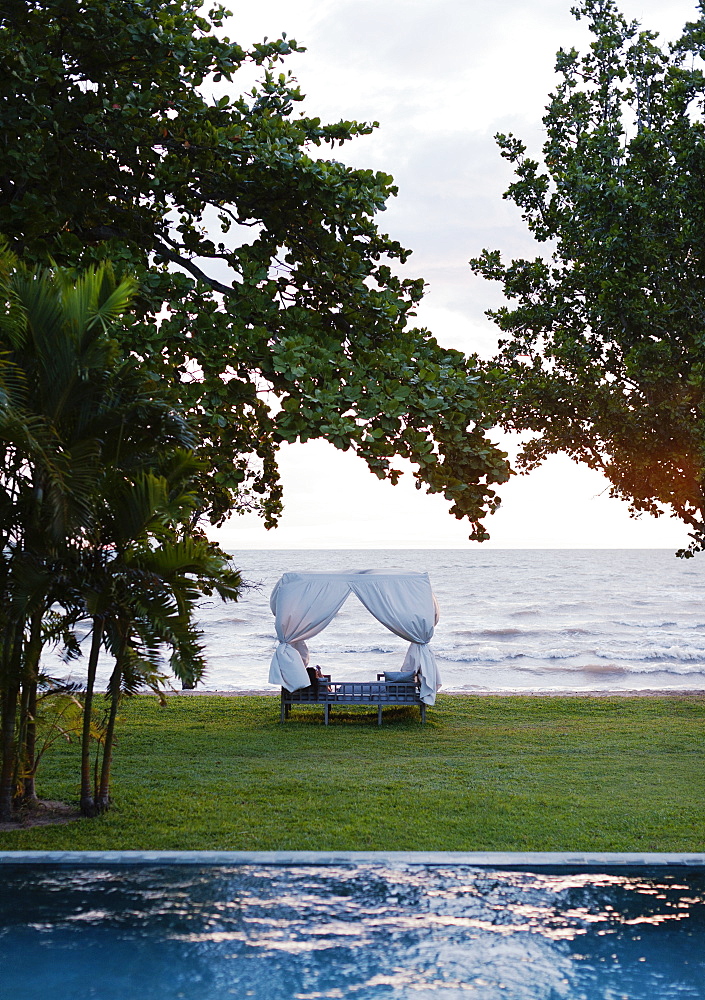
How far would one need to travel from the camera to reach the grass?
709 cm

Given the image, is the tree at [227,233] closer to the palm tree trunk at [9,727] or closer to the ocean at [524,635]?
the ocean at [524,635]

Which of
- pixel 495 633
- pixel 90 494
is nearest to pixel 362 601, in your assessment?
pixel 90 494

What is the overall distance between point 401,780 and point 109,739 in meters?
3.23

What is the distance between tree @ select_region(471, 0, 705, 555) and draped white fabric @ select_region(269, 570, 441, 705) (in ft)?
9.74

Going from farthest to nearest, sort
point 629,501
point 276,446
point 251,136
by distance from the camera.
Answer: point 629,501 → point 276,446 → point 251,136

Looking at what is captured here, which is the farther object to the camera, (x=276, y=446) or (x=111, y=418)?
(x=276, y=446)

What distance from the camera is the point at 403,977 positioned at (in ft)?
15.1

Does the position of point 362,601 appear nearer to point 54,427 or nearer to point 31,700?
point 31,700

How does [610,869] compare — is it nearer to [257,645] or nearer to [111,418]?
[111,418]

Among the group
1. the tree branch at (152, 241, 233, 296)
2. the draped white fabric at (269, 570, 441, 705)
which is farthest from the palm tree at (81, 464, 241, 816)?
the draped white fabric at (269, 570, 441, 705)

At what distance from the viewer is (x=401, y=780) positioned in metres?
9.40

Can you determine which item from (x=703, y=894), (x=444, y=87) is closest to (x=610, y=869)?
(x=703, y=894)

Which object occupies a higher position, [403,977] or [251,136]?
[251,136]

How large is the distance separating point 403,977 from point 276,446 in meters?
5.90
